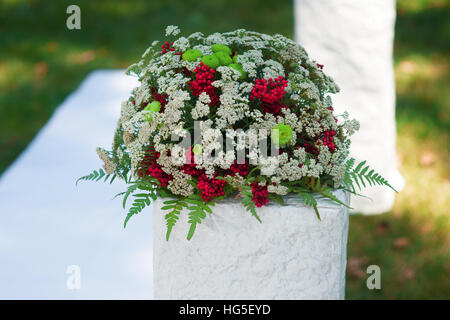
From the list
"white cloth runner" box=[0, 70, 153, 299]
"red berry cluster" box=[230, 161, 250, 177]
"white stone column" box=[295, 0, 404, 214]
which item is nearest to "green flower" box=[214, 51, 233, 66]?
"red berry cluster" box=[230, 161, 250, 177]

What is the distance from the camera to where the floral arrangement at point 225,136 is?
2.01 m

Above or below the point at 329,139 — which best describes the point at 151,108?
above

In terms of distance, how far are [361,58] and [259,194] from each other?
80.4 inches

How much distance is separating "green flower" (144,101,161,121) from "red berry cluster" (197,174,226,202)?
0.31 meters

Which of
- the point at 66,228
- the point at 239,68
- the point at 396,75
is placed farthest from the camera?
the point at 396,75

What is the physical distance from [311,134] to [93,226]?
1787mm

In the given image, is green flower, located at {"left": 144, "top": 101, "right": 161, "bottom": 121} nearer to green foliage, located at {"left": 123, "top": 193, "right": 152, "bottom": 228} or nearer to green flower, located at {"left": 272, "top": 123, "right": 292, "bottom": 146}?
green foliage, located at {"left": 123, "top": 193, "right": 152, "bottom": 228}

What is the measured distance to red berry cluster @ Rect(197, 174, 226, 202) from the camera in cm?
202

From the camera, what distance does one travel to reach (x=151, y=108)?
6.98ft

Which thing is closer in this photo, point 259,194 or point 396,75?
point 259,194

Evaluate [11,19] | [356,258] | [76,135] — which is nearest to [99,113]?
A: [76,135]

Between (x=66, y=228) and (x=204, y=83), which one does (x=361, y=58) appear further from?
(x=66, y=228)

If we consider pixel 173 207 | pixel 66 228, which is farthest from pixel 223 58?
pixel 66 228

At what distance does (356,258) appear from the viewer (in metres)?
3.51
